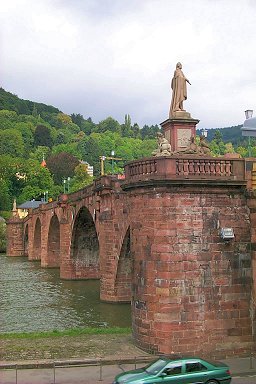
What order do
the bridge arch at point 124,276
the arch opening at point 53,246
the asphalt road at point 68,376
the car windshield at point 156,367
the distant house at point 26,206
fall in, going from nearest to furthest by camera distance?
the car windshield at point 156,367 → the asphalt road at point 68,376 → the bridge arch at point 124,276 → the arch opening at point 53,246 → the distant house at point 26,206

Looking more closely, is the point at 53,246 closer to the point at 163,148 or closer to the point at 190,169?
the point at 163,148

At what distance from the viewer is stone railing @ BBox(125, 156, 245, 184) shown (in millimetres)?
18812

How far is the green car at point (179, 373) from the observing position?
46.4ft

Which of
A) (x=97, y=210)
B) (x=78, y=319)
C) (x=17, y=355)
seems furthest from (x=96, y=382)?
(x=97, y=210)

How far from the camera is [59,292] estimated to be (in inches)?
1666

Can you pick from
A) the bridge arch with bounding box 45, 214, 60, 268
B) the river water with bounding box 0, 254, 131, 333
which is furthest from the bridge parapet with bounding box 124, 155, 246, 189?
the bridge arch with bounding box 45, 214, 60, 268

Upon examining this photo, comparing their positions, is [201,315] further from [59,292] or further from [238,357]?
[59,292]

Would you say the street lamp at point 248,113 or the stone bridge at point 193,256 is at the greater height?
the street lamp at point 248,113

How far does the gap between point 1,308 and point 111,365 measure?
65.1ft

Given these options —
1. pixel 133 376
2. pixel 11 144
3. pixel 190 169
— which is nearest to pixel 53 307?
pixel 190 169

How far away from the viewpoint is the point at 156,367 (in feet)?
47.6

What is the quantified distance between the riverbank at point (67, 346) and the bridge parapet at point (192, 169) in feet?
20.8

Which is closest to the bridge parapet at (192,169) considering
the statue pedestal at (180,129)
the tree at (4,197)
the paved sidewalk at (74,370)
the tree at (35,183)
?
the statue pedestal at (180,129)

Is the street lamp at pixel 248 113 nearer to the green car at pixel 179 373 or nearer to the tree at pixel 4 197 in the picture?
the green car at pixel 179 373
